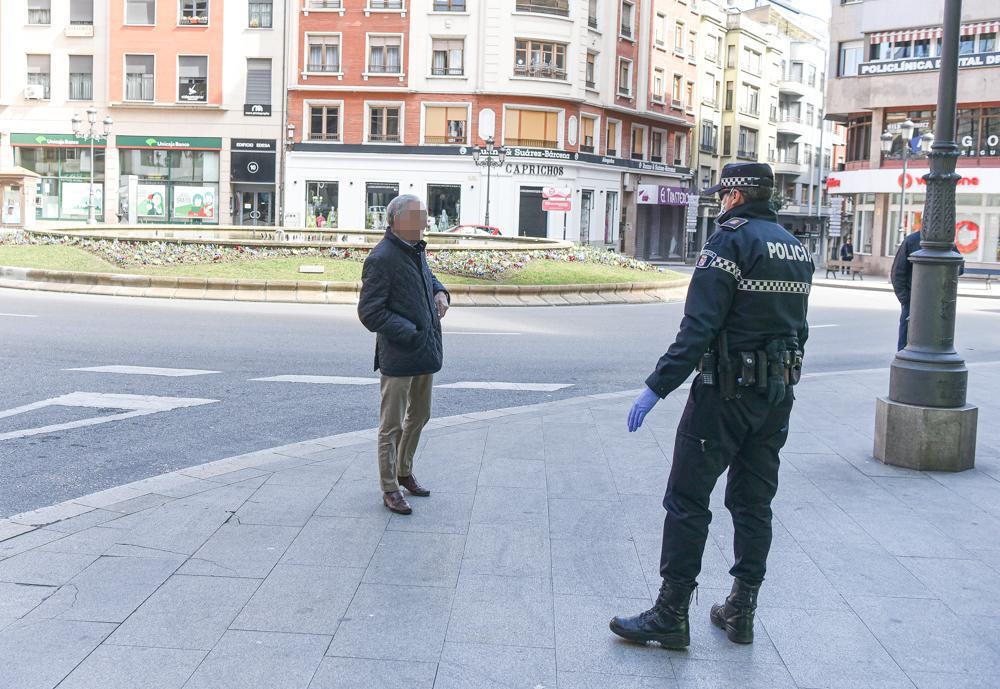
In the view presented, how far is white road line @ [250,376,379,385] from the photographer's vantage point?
36.4ft

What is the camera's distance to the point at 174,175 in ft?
165

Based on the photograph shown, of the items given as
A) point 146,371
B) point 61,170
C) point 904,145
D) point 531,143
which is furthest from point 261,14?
point 146,371

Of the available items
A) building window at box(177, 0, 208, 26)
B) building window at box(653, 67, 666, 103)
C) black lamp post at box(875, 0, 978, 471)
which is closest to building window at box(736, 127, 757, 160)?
building window at box(653, 67, 666, 103)

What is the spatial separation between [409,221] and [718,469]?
2.50m

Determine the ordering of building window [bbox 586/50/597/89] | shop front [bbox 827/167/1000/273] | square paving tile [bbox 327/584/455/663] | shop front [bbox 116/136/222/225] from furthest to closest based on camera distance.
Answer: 1. building window [bbox 586/50/597/89]
2. shop front [bbox 116/136/222/225]
3. shop front [bbox 827/167/1000/273]
4. square paving tile [bbox 327/584/455/663]

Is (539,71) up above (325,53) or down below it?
below

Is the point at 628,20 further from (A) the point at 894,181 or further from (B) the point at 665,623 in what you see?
(B) the point at 665,623

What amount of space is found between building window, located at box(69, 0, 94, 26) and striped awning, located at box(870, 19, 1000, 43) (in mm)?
34491

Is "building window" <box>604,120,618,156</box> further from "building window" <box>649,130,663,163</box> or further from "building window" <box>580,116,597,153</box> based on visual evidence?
"building window" <box>649,130,663,163</box>

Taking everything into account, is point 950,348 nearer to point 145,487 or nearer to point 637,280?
point 145,487

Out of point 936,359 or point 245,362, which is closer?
point 936,359

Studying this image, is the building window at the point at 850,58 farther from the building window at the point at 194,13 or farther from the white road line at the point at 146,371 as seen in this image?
the white road line at the point at 146,371

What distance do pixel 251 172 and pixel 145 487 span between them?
1789 inches

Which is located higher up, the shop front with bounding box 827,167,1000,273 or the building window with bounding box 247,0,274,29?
the building window with bounding box 247,0,274,29
